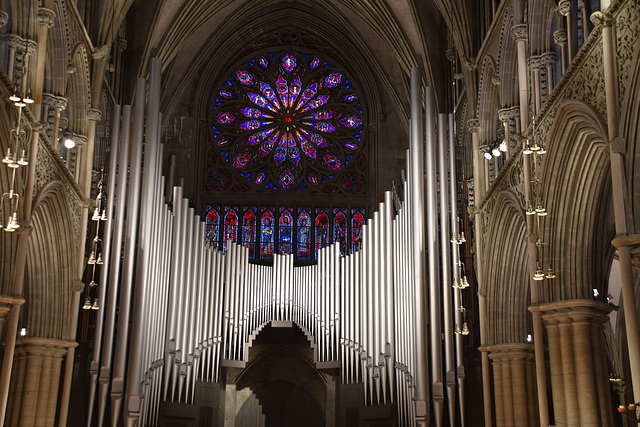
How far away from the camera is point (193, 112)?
26.5 m

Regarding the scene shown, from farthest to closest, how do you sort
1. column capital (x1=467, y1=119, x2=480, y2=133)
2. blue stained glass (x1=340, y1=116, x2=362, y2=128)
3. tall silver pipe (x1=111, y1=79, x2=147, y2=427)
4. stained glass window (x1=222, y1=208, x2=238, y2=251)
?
blue stained glass (x1=340, y1=116, x2=362, y2=128) < stained glass window (x1=222, y1=208, x2=238, y2=251) < column capital (x1=467, y1=119, x2=480, y2=133) < tall silver pipe (x1=111, y1=79, x2=147, y2=427)

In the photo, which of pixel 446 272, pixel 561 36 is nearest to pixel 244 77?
pixel 446 272

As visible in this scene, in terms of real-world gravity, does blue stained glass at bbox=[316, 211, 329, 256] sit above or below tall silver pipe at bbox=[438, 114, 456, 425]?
above

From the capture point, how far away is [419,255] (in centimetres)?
1673

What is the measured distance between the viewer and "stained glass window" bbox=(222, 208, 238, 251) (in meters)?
25.8

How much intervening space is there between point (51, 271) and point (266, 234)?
1009cm

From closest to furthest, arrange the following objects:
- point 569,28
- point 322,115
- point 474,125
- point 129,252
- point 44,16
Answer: point 569,28 < point 44,16 < point 129,252 < point 474,125 < point 322,115

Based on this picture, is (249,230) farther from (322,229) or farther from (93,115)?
(93,115)

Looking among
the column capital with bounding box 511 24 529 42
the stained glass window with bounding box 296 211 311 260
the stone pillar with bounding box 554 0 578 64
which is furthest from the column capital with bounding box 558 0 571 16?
the stained glass window with bounding box 296 211 311 260

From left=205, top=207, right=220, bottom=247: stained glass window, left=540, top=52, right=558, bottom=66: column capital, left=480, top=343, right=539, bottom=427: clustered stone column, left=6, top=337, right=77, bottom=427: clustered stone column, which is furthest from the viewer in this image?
left=205, top=207, right=220, bottom=247: stained glass window

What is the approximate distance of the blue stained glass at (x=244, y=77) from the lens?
27859 millimetres

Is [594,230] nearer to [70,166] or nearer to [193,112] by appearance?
[70,166]

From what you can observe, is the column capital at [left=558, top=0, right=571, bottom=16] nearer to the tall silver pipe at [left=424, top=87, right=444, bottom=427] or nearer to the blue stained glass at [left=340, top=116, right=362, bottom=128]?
the tall silver pipe at [left=424, top=87, right=444, bottom=427]

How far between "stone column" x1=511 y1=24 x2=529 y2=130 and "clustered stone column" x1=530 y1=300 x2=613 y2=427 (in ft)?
11.2
